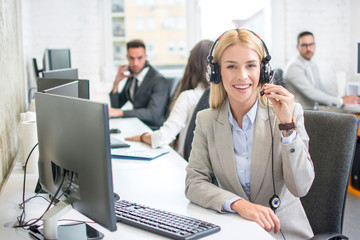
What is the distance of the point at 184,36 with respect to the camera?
535 centimetres

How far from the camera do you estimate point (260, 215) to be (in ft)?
4.02

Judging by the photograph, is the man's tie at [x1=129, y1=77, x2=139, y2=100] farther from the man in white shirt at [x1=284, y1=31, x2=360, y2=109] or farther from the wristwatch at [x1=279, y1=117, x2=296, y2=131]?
the wristwatch at [x1=279, y1=117, x2=296, y2=131]

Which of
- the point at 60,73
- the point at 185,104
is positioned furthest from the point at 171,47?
the point at 60,73

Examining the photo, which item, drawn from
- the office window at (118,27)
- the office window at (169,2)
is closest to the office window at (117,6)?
the office window at (118,27)

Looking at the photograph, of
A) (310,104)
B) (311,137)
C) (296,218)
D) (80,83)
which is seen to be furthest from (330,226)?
(310,104)

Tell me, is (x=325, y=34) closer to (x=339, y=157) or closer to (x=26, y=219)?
(x=339, y=157)

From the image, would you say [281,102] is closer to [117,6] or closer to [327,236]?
[327,236]

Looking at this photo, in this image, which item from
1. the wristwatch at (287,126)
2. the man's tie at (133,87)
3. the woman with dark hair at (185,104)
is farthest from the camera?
the man's tie at (133,87)

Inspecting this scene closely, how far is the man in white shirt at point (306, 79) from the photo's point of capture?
4523 millimetres

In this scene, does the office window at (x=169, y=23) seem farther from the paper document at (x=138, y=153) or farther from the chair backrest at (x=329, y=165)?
the chair backrest at (x=329, y=165)

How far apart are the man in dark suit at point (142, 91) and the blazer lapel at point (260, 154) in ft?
7.16

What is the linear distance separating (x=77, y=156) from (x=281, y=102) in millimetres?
676

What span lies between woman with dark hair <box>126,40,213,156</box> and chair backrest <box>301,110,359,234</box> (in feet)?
3.14

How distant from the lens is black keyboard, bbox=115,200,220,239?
1.12m
